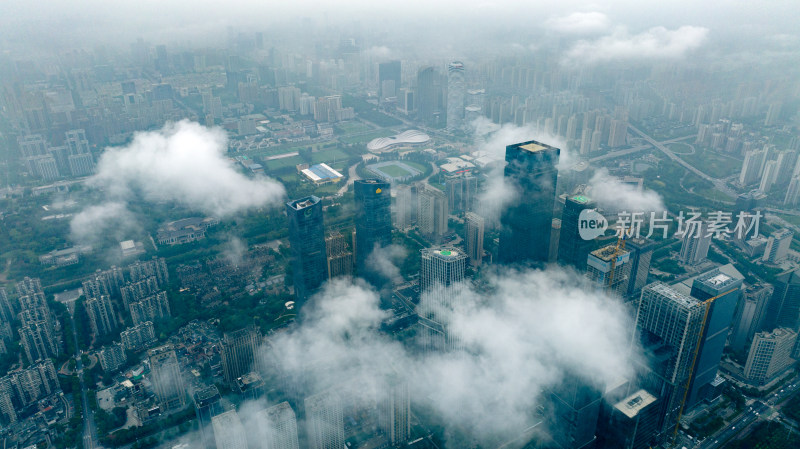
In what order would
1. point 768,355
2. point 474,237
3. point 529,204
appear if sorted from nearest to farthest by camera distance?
point 768,355, point 529,204, point 474,237

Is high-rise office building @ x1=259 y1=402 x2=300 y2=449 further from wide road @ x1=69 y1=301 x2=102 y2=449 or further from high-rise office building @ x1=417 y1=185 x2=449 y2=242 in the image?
high-rise office building @ x1=417 y1=185 x2=449 y2=242

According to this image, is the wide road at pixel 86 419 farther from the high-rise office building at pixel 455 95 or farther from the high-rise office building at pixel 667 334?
the high-rise office building at pixel 455 95

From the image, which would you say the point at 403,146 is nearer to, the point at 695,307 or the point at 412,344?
the point at 412,344

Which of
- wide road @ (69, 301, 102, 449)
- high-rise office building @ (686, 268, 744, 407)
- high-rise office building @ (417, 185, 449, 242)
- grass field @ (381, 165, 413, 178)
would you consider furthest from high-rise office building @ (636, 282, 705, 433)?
grass field @ (381, 165, 413, 178)

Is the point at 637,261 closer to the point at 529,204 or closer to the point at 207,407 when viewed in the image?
the point at 529,204

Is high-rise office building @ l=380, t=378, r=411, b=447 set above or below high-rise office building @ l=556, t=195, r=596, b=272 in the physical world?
below

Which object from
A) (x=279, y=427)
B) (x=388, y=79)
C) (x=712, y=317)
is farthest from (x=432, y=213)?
(x=388, y=79)

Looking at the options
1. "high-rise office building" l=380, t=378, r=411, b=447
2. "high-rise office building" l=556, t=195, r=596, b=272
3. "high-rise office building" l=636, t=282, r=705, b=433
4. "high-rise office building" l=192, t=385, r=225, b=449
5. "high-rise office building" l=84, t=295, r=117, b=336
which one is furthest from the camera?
"high-rise office building" l=84, t=295, r=117, b=336
